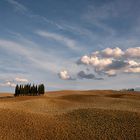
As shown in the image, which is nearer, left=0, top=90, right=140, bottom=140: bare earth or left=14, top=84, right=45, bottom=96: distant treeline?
left=0, top=90, right=140, bottom=140: bare earth

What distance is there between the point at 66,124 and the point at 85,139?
18.0ft

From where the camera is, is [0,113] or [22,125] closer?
[22,125]

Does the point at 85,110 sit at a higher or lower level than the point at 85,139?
higher

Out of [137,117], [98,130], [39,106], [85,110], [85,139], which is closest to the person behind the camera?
[85,139]

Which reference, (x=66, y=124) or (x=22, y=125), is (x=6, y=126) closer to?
(x=22, y=125)

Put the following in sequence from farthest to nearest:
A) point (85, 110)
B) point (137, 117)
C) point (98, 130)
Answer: point (85, 110)
point (137, 117)
point (98, 130)

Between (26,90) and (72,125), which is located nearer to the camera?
(72,125)

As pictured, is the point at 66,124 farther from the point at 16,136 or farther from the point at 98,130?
the point at 16,136

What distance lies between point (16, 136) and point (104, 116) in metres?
14.4

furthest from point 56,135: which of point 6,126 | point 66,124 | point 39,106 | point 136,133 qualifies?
point 39,106

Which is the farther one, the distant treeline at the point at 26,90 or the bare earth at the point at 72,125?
the distant treeline at the point at 26,90

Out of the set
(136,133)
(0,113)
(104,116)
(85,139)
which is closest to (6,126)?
(0,113)

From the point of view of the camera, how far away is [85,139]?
37.3 m

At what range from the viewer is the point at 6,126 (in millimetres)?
40438
